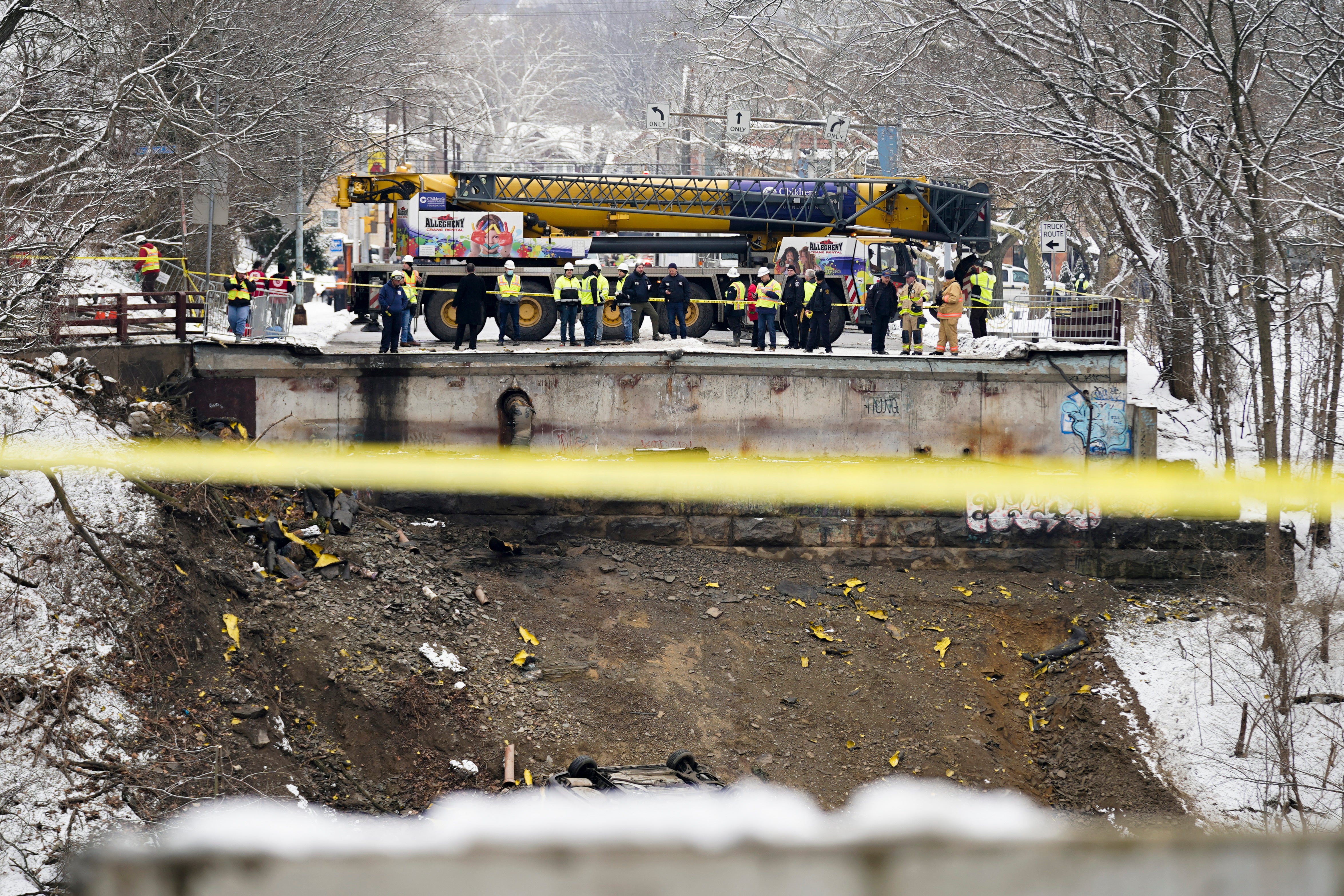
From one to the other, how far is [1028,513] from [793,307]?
5.67 meters

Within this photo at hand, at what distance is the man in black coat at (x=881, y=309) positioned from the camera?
72.5ft

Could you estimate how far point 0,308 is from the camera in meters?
11.6

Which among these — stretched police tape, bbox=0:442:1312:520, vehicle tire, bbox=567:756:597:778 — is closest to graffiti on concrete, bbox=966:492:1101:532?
stretched police tape, bbox=0:442:1312:520

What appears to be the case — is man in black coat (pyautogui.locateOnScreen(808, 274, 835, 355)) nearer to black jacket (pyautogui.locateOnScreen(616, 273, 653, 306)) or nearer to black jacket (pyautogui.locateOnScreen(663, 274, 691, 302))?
black jacket (pyautogui.locateOnScreen(663, 274, 691, 302))

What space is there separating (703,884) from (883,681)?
16145mm

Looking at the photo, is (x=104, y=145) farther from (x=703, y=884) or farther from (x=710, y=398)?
(x=703, y=884)

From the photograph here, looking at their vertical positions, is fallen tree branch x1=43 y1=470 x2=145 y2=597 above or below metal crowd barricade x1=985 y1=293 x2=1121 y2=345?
below

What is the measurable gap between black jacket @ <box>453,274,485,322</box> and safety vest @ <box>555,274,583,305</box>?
1.39m

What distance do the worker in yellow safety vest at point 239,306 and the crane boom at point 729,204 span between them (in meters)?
3.84

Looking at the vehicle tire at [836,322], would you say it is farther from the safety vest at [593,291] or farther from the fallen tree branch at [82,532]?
the fallen tree branch at [82,532]

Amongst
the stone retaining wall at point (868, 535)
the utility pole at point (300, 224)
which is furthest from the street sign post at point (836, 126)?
the utility pole at point (300, 224)

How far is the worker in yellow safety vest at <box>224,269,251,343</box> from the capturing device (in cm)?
2125

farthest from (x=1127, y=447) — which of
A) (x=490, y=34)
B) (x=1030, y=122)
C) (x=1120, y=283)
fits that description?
(x=490, y=34)

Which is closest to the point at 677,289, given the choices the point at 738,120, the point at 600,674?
the point at 738,120
